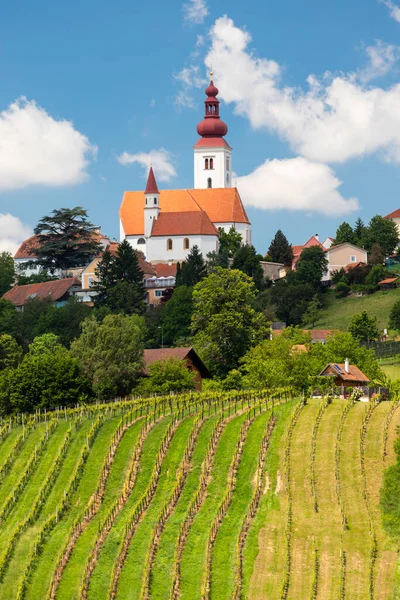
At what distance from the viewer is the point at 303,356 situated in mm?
84562

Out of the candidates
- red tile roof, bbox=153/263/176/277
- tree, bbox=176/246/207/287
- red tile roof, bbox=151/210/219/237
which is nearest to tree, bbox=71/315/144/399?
tree, bbox=176/246/207/287

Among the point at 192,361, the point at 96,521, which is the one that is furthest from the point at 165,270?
the point at 96,521

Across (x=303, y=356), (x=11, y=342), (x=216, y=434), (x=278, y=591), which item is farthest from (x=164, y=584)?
(x=11, y=342)

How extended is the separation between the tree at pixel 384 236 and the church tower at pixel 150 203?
89.0 feet

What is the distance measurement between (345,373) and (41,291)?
80.5 meters

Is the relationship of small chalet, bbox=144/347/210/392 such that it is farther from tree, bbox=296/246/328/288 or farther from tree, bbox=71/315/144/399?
tree, bbox=296/246/328/288

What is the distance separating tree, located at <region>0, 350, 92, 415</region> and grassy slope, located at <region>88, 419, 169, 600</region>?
1847 centimetres

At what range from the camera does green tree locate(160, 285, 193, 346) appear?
127438 mm

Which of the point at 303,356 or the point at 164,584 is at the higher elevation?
the point at 303,356

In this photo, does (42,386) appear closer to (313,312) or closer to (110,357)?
(110,357)

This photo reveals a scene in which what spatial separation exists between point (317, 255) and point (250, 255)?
7664 millimetres

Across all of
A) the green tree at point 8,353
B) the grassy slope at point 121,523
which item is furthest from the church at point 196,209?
the grassy slope at point 121,523

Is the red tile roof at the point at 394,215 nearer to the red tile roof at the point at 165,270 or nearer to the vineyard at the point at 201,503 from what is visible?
the red tile roof at the point at 165,270

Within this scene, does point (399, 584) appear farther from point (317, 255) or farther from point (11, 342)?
point (317, 255)
